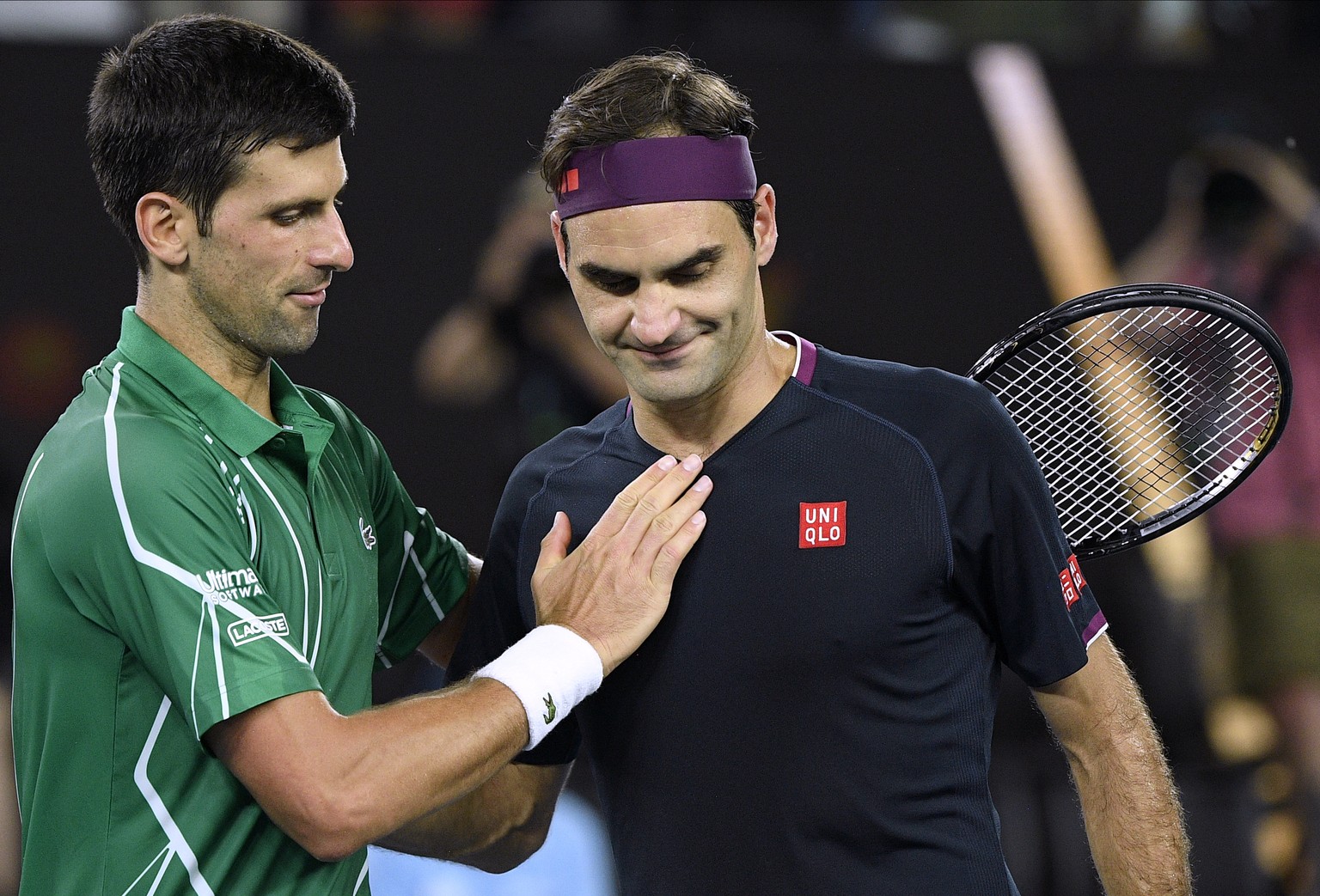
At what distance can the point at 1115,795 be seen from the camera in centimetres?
210

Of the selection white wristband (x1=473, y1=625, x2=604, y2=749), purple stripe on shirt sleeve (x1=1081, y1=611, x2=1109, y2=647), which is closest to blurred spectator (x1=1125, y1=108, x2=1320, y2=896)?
purple stripe on shirt sleeve (x1=1081, y1=611, x2=1109, y2=647)

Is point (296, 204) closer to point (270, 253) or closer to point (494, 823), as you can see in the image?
point (270, 253)

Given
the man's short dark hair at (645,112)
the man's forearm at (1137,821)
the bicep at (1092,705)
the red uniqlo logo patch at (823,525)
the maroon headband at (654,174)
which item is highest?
the man's short dark hair at (645,112)

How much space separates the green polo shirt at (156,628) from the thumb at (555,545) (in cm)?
30

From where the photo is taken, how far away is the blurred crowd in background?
4887 mm

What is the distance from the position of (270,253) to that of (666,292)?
0.54 meters

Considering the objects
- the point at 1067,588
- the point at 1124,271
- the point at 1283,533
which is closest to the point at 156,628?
the point at 1067,588

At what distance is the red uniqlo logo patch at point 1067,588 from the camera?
6.88 feet

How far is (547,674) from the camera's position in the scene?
1.99 metres

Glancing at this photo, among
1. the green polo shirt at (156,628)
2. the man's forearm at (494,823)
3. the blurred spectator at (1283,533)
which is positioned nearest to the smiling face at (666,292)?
the green polo shirt at (156,628)

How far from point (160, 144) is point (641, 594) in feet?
2.89

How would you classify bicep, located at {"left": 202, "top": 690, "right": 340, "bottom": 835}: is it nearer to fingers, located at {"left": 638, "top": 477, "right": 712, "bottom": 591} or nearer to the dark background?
fingers, located at {"left": 638, "top": 477, "right": 712, "bottom": 591}

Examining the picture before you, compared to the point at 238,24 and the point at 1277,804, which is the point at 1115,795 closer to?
the point at 238,24

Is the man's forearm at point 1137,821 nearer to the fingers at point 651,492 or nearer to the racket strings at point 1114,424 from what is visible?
the racket strings at point 1114,424
